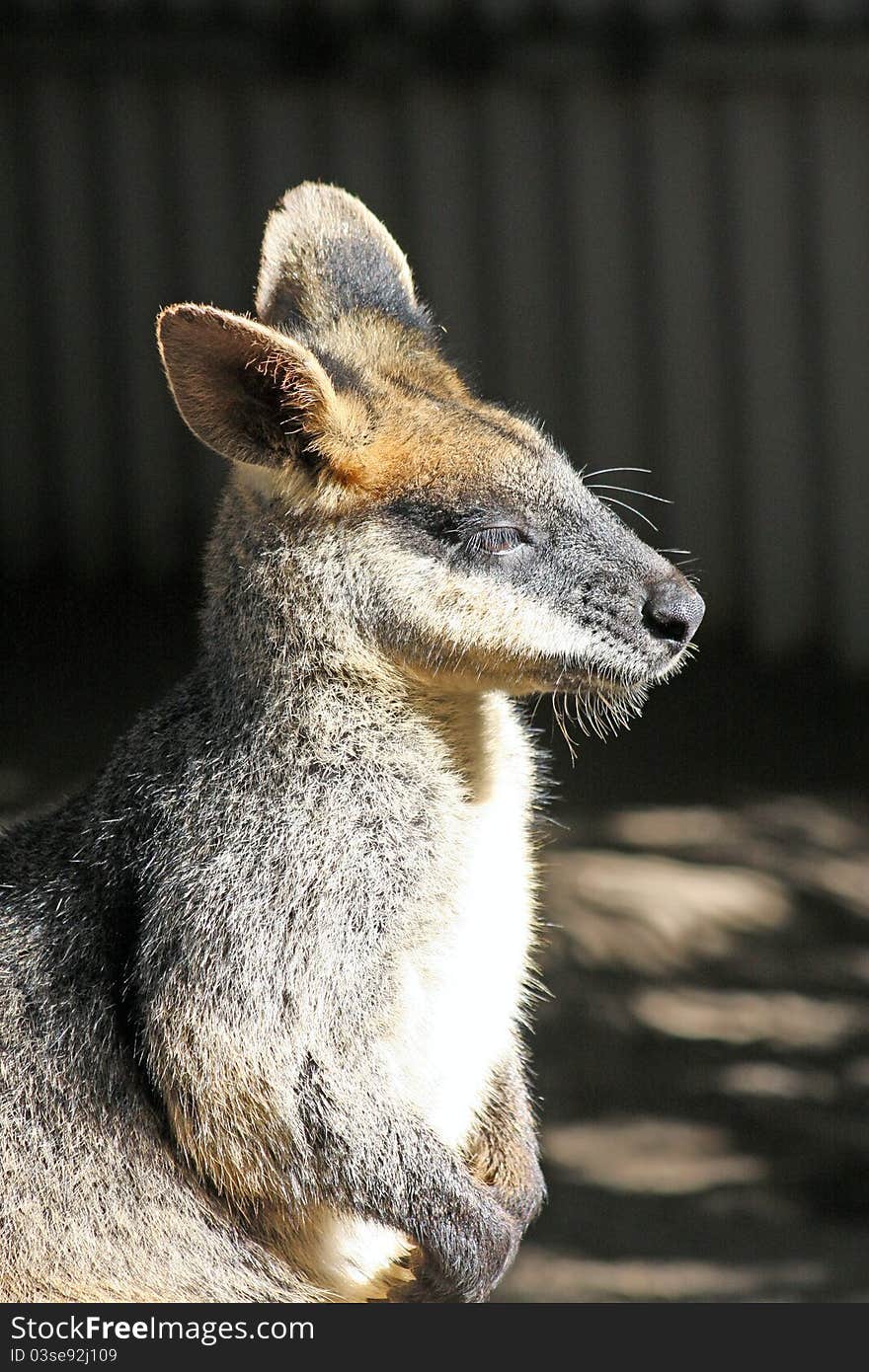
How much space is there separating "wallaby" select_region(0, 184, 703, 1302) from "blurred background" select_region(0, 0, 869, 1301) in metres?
3.72

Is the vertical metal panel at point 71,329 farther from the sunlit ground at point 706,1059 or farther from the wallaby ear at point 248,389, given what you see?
the wallaby ear at point 248,389

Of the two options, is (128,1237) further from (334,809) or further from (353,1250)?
(334,809)

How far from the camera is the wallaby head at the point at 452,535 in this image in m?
2.57

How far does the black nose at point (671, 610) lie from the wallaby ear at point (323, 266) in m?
0.68

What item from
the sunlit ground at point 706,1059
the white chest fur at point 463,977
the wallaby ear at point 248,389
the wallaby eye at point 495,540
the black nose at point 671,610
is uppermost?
the wallaby ear at point 248,389

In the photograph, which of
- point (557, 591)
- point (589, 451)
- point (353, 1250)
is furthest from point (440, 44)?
point (353, 1250)

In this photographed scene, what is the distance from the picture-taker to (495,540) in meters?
2.61

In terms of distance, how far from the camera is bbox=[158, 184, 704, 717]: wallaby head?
2.57 m

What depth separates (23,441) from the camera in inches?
360

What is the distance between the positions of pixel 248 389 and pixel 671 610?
743mm

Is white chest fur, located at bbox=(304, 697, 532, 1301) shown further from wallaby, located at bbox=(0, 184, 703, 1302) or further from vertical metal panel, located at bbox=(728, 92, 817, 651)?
vertical metal panel, located at bbox=(728, 92, 817, 651)

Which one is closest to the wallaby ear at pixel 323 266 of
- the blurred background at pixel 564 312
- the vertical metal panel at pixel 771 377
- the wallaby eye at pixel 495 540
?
the wallaby eye at pixel 495 540

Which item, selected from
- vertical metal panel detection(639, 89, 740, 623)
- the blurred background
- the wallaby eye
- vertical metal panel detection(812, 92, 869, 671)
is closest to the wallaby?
the wallaby eye

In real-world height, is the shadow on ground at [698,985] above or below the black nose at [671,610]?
below
